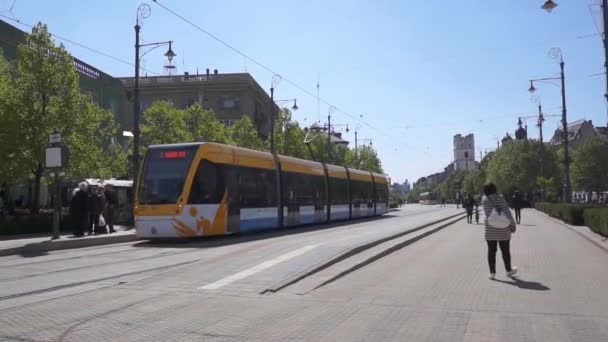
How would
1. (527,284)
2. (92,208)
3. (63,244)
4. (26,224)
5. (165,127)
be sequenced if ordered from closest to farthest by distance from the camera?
(527,284)
(63,244)
(92,208)
(26,224)
(165,127)

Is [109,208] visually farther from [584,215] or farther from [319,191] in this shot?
[584,215]

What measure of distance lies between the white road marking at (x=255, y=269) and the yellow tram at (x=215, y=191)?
16.9 feet

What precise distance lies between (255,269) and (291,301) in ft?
9.91

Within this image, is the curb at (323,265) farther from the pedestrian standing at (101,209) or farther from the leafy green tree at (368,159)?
the leafy green tree at (368,159)

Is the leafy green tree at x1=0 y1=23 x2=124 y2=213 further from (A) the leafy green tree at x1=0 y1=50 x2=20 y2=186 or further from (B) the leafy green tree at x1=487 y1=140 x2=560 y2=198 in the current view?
(B) the leafy green tree at x1=487 y1=140 x2=560 y2=198

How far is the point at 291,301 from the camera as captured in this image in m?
8.69

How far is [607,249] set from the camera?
15812 mm

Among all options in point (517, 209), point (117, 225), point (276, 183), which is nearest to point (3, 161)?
point (117, 225)

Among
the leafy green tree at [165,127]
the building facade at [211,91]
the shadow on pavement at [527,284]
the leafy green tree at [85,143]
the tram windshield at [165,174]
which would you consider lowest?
the shadow on pavement at [527,284]

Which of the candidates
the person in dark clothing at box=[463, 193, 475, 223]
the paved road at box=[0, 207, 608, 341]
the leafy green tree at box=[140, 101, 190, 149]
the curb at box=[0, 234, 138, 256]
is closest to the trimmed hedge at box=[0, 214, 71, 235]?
the curb at box=[0, 234, 138, 256]

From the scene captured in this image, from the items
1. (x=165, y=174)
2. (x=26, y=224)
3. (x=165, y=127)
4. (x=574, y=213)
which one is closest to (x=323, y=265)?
(x=165, y=174)

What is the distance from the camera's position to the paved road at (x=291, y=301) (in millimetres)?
6754

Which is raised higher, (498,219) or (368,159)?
(368,159)

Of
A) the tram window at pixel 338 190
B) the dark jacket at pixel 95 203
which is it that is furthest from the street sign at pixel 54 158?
the tram window at pixel 338 190
